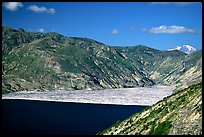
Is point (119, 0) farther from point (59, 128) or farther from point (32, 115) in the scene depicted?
point (32, 115)

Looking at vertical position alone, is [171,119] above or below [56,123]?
above

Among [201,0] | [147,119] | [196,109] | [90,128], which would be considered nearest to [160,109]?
[147,119]

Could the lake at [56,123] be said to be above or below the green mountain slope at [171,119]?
below

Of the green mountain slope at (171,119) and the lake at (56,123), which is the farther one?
the lake at (56,123)

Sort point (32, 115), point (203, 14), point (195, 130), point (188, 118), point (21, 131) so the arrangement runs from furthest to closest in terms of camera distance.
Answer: point (32, 115) → point (21, 131) → point (188, 118) → point (195, 130) → point (203, 14)

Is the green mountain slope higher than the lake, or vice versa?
the green mountain slope

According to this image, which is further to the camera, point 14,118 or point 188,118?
point 14,118

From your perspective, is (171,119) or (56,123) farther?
(56,123)

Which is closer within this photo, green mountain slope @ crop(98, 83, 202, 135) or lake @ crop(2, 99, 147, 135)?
green mountain slope @ crop(98, 83, 202, 135)
